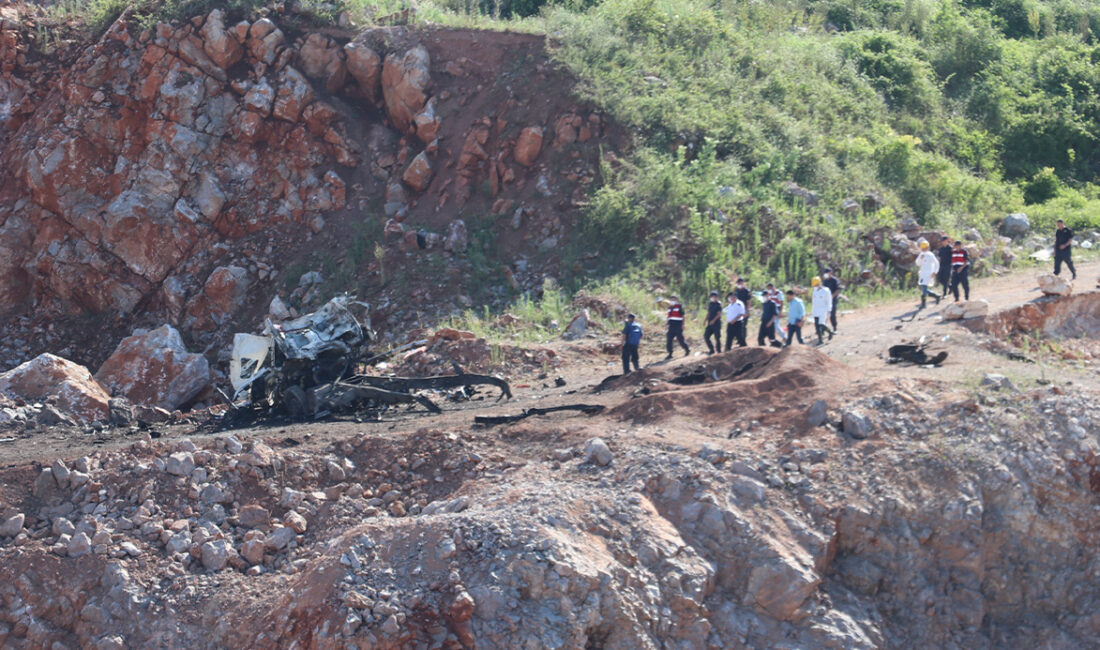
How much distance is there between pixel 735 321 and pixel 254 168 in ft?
35.4

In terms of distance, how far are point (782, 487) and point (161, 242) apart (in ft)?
46.8

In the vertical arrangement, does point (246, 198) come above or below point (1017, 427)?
above

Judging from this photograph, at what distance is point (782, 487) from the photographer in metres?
9.81

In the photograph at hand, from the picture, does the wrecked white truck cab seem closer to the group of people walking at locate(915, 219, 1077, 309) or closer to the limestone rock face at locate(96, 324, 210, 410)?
the limestone rock face at locate(96, 324, 210, 410)

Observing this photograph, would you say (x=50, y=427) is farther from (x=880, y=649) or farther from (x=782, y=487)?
(x=880, y=649)

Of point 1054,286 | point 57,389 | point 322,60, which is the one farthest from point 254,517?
point 322,60

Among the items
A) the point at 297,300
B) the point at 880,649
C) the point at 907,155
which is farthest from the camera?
the point at 907,155

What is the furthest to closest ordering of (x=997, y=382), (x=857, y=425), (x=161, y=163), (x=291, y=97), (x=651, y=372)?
(x=291, y=97) → (x=161, y=163) → (x=651, y=372) → (x=997, y=382) → (x=857, y=425)

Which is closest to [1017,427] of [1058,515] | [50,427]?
[1058,515]

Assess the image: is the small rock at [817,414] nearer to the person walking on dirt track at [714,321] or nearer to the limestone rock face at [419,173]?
the person walking on dirt track at [714,321]

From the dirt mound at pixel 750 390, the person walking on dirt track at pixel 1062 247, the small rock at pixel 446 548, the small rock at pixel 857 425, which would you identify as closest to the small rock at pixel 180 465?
the small rock at pixel 446 548

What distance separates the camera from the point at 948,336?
13258 mm

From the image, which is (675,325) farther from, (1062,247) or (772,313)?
(1062,247)

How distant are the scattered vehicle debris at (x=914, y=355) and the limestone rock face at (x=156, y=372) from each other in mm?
10506
